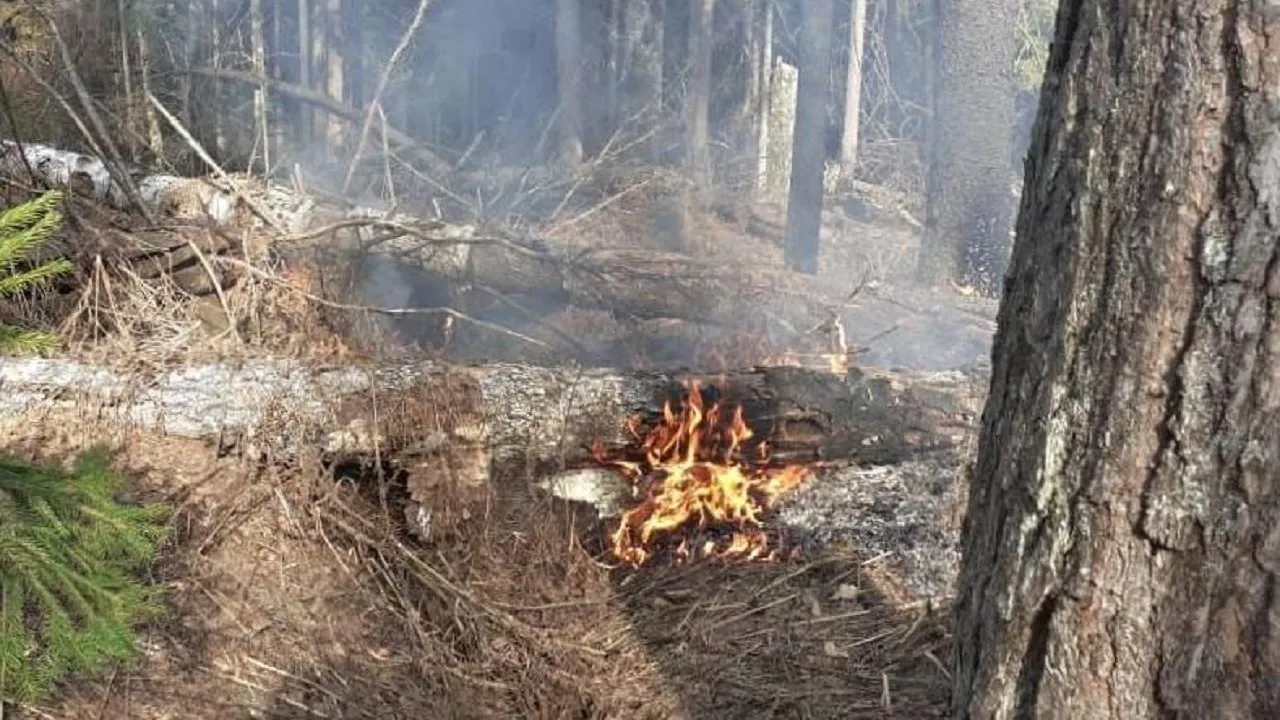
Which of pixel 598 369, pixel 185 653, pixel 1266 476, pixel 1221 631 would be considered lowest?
pixel 185 653

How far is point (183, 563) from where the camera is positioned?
4020 mm

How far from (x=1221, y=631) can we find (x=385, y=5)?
18.3 metres

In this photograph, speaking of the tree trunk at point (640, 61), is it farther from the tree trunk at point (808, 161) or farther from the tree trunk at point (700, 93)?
the tree trunk at point (808, 161)

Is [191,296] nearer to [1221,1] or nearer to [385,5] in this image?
[1221,1]

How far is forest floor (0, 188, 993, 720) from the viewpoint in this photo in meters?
3.44

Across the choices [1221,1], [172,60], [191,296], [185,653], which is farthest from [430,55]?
[1221,1]

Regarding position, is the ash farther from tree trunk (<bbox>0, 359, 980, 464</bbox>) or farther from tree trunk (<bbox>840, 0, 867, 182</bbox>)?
tree trunk (<bbox>840, 0, 867, 182</bbox>)

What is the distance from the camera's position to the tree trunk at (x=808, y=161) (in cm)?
1071

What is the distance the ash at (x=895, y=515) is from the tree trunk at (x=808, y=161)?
20.5 ft

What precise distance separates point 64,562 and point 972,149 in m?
9.44

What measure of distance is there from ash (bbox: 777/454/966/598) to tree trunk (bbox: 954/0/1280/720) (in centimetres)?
234

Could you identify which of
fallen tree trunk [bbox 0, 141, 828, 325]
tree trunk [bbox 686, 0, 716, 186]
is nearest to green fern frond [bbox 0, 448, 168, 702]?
fallen tree trunk [bbox 0, 141, 828, 325]

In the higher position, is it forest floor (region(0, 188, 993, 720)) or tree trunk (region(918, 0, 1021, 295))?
tree trunk (region(918, 0, 1021, 295))

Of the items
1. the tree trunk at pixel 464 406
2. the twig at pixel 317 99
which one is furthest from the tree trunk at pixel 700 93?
the tree trunk at pixel 464 406
